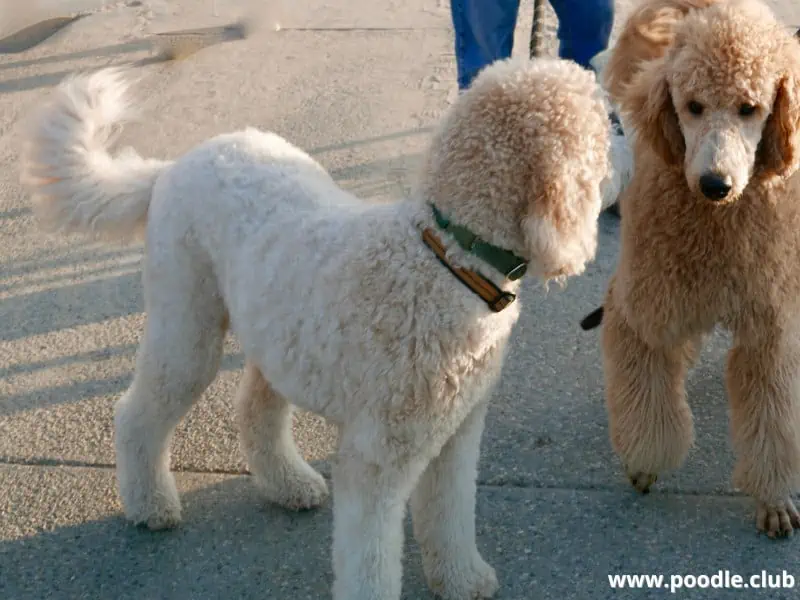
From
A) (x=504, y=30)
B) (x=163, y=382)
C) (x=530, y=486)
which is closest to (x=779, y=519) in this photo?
(x=530, y=486)

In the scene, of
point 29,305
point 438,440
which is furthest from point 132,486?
point 29,305

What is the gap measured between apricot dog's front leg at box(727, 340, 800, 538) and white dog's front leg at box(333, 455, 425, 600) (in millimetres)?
1109

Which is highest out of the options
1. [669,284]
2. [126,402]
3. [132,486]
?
[669,284]

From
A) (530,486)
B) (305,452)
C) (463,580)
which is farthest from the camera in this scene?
(305,452)

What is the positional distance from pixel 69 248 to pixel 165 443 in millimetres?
1901

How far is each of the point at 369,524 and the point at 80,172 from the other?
1.38 m

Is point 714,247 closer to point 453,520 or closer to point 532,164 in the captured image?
point 532,164

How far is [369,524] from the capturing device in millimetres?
2396

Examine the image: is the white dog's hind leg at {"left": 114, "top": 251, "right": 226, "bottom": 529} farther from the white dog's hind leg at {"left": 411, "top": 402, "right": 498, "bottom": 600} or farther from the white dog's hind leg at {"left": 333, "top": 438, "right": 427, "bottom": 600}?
the white dog's hind leg at {"left": 411, "top": 402, "right": 498, "bottom": 600}

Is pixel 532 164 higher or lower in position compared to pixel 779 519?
higher

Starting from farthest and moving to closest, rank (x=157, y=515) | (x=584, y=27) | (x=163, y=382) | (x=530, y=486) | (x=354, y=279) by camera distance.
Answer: (x=584, y=27) < (x=530, y=486) < (x=157, y=515) < (x=163, y=382) < (x=354, y=279)

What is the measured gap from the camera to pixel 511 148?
6.93 ft

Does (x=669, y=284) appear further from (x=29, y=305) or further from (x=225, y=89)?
(x=225, y=89)

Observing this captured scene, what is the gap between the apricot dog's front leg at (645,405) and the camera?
2.97m
